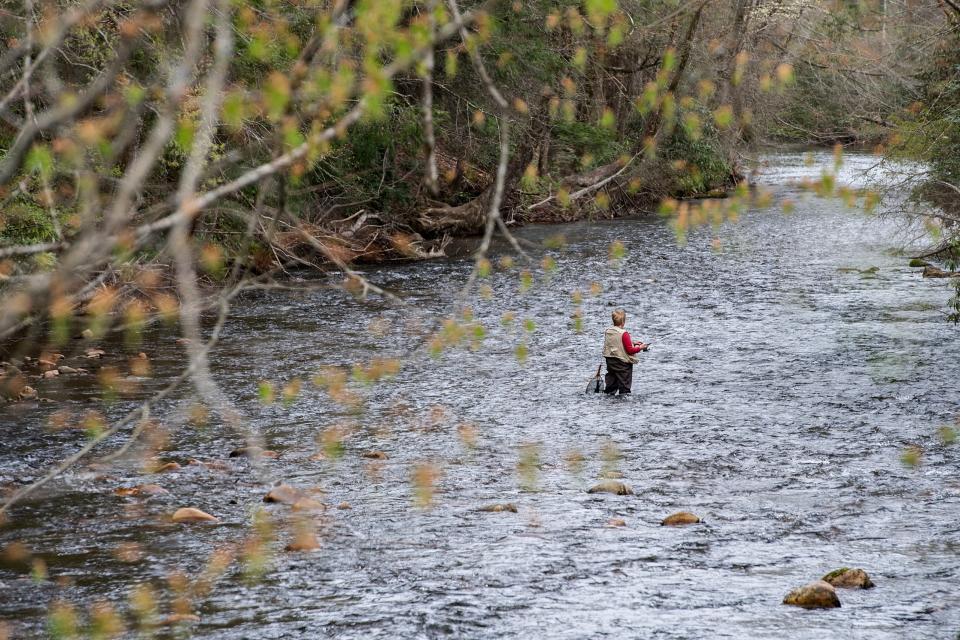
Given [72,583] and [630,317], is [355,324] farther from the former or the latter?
[72,583]

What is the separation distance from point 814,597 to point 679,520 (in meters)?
2.10

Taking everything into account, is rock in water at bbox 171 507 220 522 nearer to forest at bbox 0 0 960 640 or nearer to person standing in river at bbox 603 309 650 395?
forest at bbox 0 0 960 640

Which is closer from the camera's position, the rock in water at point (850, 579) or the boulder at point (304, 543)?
the rock in water at point (850, 579)

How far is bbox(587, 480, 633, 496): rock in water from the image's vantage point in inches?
419

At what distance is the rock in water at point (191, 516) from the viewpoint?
9555 millimetres

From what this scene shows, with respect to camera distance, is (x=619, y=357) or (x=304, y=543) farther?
(x=619, y=357)

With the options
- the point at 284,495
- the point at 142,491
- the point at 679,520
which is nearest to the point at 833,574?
the point at 679,520

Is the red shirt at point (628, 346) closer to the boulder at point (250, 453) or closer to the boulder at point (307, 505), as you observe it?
the boulder at point (250, 453)

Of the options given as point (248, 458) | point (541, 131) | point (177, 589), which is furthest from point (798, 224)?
point (177, 589)

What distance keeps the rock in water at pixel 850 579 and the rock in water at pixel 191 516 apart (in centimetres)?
504

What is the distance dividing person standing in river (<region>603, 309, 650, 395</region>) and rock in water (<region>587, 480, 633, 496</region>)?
4594mm

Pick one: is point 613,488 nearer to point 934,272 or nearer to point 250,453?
point 250,453

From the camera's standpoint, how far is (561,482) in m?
11.1

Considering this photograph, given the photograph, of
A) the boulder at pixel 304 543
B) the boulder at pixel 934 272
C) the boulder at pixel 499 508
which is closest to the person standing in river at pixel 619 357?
the boulder at pixel 499 508
